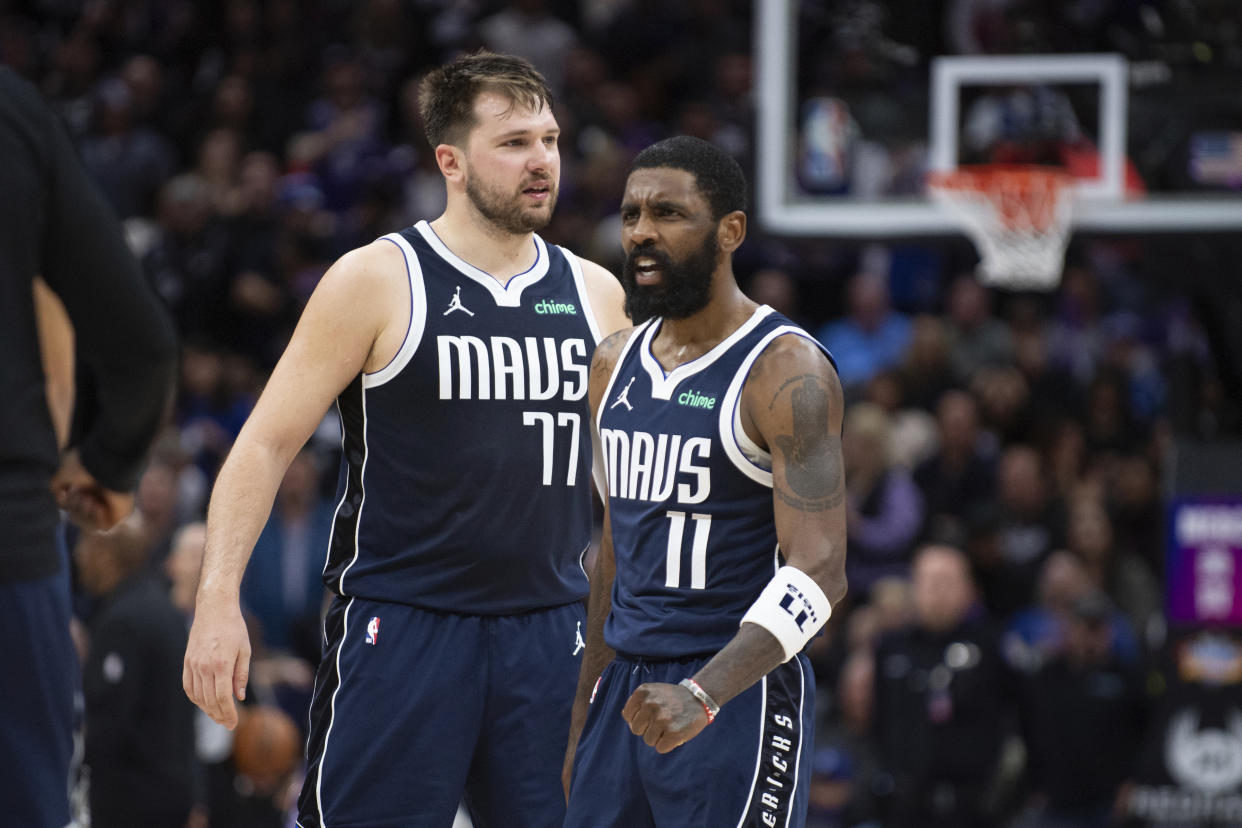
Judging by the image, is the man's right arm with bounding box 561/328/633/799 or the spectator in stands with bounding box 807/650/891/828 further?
the spectator in stands with bounding box 807/650/891/828

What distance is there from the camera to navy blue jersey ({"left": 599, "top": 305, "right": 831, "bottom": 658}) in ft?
14.8

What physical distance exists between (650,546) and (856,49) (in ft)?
24.5

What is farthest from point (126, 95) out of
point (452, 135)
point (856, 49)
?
point (452, 135)

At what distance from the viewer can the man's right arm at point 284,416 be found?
15.1 ft

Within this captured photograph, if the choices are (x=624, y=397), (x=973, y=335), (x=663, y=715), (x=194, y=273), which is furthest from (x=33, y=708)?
(x=194, y=273)

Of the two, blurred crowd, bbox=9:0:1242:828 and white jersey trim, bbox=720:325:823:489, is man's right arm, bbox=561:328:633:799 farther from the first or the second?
blurred crowd, bbox=9:0:1242:828

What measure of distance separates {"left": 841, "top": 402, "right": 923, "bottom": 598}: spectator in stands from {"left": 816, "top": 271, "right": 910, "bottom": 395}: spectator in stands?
3.29ft

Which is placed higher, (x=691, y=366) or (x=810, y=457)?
(x=691, y=366)

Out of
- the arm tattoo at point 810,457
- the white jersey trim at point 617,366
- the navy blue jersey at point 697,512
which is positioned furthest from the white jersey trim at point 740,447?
the white jersey trim at point 617,366

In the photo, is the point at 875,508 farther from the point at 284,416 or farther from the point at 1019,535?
the point at 284,416

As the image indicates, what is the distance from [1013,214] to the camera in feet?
35.1

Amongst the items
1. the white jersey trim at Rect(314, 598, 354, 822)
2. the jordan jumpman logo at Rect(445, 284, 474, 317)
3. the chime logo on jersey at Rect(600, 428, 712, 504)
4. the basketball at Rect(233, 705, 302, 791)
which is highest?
the jordan jumpman logo at Rect(445, 284, 474, 317)

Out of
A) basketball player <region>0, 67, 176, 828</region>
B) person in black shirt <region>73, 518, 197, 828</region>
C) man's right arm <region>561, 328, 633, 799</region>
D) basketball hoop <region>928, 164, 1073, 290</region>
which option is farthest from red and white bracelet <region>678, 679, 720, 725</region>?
basketball hoop <region>928, 164, 1073, 290</region>

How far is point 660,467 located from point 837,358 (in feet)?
26.0
